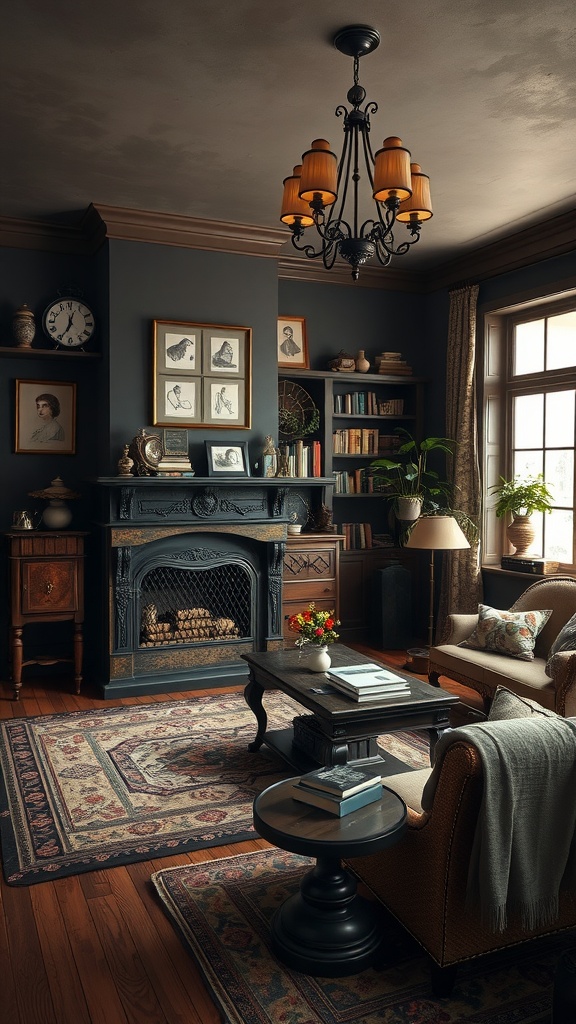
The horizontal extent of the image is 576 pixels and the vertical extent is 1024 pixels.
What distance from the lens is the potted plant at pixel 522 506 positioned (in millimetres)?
5590

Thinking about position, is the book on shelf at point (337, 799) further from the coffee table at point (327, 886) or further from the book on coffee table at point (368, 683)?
the book on coffee table at point (368, 683)

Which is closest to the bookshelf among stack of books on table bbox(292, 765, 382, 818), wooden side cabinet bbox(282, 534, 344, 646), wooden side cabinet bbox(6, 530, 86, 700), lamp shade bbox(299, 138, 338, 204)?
wooden side cabinet bbox(282, 534, 344, 646)

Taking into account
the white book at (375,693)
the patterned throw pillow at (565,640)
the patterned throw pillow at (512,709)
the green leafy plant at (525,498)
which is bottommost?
the white book at (375,693)

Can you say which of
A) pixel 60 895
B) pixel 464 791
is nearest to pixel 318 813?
pixel 464 791

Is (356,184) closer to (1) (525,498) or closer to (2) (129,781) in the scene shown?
(2) (129,781)

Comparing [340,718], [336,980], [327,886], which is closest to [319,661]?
[340,718]

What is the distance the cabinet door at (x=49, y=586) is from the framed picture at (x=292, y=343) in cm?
238

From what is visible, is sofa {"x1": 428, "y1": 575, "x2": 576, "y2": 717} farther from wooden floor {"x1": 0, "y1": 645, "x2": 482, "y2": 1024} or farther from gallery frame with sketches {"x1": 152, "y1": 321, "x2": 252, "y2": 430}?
gallery frame with sketches {"x1": 152, "y1": 321, "x2": 252, "y2": 430}

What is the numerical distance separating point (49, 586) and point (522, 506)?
10.6ft

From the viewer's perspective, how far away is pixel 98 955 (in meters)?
2.43

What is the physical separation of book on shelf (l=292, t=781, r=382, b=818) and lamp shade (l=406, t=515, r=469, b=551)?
289 cm

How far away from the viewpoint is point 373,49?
314 cm

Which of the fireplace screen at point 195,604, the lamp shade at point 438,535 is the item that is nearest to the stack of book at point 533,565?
the lamp shade at point 438,535

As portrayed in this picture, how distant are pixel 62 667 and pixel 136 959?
11.4 ft
